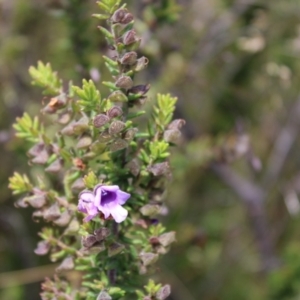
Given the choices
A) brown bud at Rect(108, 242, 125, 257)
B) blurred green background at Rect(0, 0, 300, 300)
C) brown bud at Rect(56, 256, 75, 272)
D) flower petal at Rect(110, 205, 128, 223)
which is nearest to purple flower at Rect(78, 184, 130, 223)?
flower petal at Rect(110, 205, 128, 223)

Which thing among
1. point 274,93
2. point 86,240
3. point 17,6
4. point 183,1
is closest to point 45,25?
point 17,6

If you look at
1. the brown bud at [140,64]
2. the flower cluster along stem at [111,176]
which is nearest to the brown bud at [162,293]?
the flower cluster along stem at [111,176]

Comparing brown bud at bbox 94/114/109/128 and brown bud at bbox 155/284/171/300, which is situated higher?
brown bud at bbox 94/114/109/128

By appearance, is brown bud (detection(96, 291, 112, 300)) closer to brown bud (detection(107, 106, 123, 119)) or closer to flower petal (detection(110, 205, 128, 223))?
flower petal (detection(110, 205, 128, 223))

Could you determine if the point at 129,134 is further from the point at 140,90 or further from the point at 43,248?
the point at 43,248

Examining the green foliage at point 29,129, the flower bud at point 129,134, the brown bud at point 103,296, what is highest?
the green foliage at point 29,129

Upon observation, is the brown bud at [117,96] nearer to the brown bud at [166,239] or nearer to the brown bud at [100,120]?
the brown bud at [100,120]

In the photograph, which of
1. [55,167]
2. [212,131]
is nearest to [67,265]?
[55,167]

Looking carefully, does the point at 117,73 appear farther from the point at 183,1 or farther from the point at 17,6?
the point at 17,6
